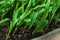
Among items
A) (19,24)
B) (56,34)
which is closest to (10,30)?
(19,24)

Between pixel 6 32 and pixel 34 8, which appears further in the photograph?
pixel 6 32

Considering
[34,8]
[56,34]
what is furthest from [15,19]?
[56,34]

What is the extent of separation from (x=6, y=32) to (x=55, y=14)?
52 centimetres

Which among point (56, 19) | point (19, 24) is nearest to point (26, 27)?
point (19, 24)

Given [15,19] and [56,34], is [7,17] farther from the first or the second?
[56,34]

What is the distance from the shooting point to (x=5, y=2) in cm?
204

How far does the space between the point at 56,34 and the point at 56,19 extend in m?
0.18

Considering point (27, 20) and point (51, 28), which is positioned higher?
point (27, 20)

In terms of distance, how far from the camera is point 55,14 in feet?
6.98

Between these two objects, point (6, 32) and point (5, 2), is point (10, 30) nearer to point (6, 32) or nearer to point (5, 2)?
point (6, 32)

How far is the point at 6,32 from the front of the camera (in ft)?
6.88

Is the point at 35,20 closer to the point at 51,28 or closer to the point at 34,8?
the point at 34,8

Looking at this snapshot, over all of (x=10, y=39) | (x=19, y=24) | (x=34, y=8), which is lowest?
(x=10, y=39)

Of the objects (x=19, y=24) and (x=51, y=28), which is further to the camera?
(x=51, y=28)
